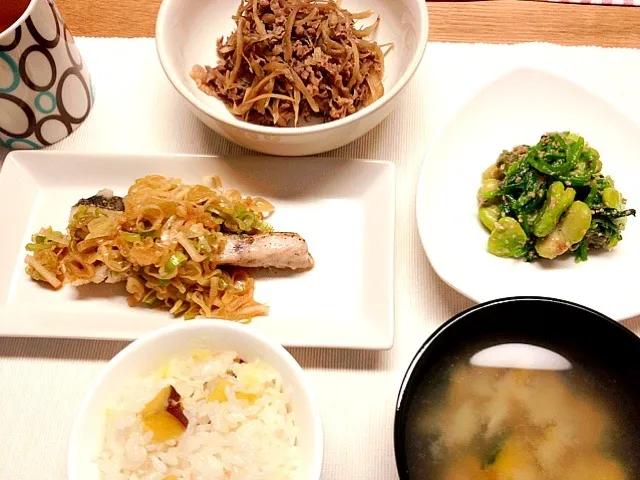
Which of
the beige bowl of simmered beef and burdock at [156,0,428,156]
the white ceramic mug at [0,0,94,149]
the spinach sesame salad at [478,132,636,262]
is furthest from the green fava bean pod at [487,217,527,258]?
the white ceramic mug at [0,0,94,149]

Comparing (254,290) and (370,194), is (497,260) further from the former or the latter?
(254,290)

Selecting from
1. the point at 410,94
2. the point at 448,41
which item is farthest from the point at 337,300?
the point at 448,41

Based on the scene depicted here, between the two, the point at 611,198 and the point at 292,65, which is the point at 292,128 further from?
the point at 611,198

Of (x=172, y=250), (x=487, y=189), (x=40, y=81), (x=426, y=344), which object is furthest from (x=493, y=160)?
(x=40, y=81)

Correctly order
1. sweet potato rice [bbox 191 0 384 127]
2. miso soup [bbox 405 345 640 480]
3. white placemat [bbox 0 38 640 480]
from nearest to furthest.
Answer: miso soup [bbox 405 345 640 480], white placemat [bbox 0 38 640 480], sweet potato rice [bbox 191 0 384 127]


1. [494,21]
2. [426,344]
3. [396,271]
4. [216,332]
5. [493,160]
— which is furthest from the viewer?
[494,21]

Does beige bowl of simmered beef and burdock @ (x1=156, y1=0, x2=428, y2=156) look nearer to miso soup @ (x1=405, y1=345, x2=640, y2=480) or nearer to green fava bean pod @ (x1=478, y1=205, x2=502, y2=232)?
green fava bean pod @ (x1=478, y1=205, x2=502, y2=232)

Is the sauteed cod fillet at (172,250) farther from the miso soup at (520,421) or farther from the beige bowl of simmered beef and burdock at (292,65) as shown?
the miso soup at (520,421)
